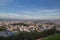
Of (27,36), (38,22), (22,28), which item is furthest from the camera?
(38,22)

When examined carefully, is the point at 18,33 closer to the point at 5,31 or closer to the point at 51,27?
the point at 5,31

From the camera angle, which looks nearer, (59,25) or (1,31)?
(1,31)

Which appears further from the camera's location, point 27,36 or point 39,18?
point 39,18

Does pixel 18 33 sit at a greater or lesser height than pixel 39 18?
lesser

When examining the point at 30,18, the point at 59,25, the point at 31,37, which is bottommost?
the point at 31,37

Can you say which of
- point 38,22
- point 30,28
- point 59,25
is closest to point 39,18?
point 38,22

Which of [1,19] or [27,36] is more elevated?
[1,19]

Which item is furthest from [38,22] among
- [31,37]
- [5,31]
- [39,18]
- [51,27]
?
[5,31]

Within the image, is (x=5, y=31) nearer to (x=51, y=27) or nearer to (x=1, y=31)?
(x=1, y=31)

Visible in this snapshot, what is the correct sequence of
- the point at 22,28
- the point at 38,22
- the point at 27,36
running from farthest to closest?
the point at 38,22 < the point at 22,28 < the point at 27,36
